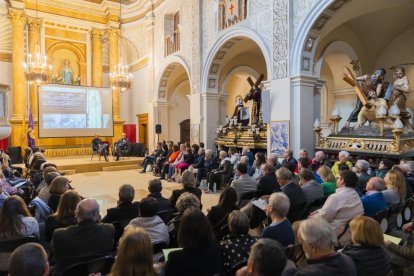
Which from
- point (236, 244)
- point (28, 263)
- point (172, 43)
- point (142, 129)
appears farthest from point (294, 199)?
point (142, 129)

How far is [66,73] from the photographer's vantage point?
13.5m

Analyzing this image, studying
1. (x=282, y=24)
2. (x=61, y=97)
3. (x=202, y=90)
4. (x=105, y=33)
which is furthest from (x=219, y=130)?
(x=105, y=33)

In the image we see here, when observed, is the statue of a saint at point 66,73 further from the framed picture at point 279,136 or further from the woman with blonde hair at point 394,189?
the woman with blonde hair at point 394,189

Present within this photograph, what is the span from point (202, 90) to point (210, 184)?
418 centimetres

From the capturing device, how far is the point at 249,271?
144cm

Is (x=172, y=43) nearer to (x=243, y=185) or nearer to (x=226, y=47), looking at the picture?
(x=226, y=47)

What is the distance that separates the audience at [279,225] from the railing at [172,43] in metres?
9.68

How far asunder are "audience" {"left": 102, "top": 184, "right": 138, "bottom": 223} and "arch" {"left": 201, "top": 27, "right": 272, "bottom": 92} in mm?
5034

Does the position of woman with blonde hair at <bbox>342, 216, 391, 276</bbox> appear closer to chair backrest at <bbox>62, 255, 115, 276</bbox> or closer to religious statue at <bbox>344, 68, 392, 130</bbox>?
chair backrest at <bbox>62, 255, 115, 276</bbox>

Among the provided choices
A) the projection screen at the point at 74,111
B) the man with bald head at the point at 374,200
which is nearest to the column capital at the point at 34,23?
the projection screen at the point at 74,111

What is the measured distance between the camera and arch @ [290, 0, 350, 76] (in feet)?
18.8

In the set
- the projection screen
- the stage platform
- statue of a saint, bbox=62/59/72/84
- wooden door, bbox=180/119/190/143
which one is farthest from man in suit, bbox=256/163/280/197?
statue of a saint, bbox=62/59/72/84

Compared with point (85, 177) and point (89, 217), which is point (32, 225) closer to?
point (89, 217)

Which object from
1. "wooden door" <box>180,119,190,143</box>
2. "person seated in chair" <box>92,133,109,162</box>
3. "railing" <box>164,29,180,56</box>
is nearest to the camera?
"person seated in chair" <box>92,133,109,162</box>
